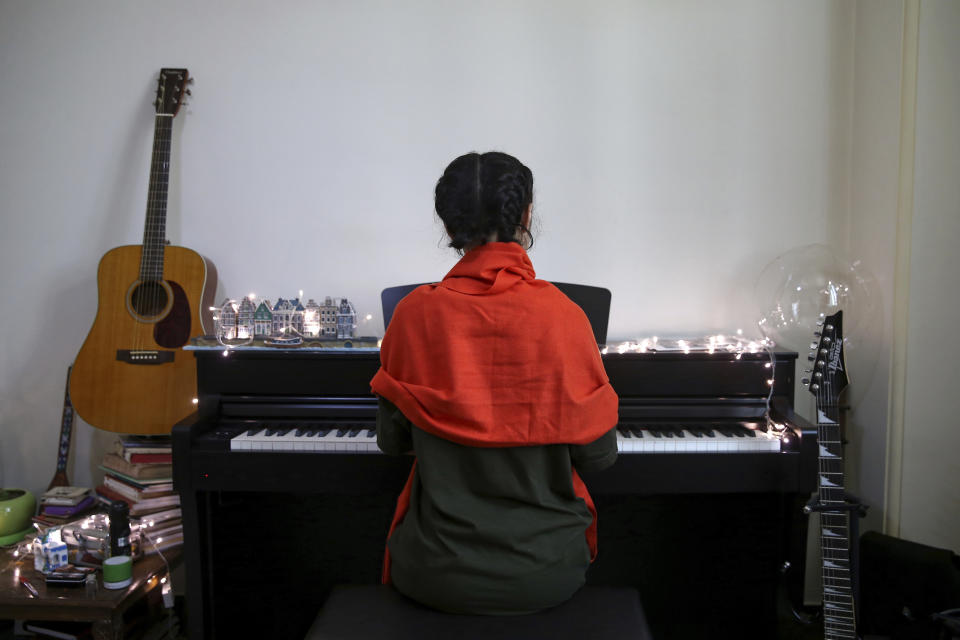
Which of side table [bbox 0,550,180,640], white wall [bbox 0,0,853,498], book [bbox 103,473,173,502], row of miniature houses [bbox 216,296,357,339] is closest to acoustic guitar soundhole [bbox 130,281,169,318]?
white wall [bbox 0,0,853,498]

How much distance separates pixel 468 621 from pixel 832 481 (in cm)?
114

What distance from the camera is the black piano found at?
1.82 meters

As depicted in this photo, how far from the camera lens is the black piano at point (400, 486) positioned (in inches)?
71.6

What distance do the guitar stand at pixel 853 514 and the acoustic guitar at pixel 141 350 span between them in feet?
6.35

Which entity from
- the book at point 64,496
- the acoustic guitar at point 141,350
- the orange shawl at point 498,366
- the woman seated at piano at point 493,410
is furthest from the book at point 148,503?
the orange shawl at point 498,366

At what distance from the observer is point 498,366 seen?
1.23m

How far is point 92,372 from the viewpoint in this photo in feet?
7.56

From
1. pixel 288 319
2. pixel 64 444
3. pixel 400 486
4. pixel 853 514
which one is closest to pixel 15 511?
pixel 64 444

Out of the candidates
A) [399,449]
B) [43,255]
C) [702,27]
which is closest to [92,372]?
[43,255]

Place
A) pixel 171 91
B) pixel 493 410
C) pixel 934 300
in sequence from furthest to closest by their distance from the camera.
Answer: pixel 171 91 → pixel 934 300 → pixel 493 410

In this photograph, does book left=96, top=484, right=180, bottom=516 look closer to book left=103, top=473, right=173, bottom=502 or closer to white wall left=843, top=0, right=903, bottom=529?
book left=103, top=473, right=173, bottom=502

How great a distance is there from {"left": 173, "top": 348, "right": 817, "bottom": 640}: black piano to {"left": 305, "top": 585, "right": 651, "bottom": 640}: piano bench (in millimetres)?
452

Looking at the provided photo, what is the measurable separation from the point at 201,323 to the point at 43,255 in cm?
81

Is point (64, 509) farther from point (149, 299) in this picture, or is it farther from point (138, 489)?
point (149, 299)
